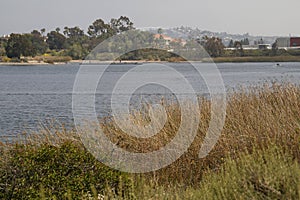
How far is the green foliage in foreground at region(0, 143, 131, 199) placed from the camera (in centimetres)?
684

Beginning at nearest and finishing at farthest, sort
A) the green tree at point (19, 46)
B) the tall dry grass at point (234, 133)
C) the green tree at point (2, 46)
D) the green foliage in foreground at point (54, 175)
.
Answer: the green foliage in foreground at point (54, 175), the tall dry grass at point (234, 133), the green tree at point (19, 46), the green tree at point (2, 46)

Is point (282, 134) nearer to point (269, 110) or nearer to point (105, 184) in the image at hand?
point (269, 110)

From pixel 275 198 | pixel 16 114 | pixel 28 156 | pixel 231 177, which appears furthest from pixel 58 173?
pixel 16 114

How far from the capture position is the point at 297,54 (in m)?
101

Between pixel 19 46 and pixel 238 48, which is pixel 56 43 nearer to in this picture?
pixel 19 46

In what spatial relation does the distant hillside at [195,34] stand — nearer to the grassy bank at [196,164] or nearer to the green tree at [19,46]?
the grassy bank at [196,164]

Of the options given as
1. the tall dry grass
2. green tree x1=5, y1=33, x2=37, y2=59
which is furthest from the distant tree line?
the tall dry grass

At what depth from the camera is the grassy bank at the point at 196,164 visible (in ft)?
19.1

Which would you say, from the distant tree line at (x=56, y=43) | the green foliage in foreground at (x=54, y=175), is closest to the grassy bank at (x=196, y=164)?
the green foliage in foreground at (x=54, y=175)

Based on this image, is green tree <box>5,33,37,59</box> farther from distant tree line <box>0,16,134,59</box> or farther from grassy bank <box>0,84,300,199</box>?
grassy bank <box>0,84,300,199</box>

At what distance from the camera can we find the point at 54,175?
6.92 m

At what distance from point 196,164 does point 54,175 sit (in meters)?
3.29

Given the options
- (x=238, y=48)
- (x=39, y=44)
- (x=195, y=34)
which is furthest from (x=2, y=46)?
(x=195, y=34)

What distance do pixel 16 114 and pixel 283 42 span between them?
88.8 meters
